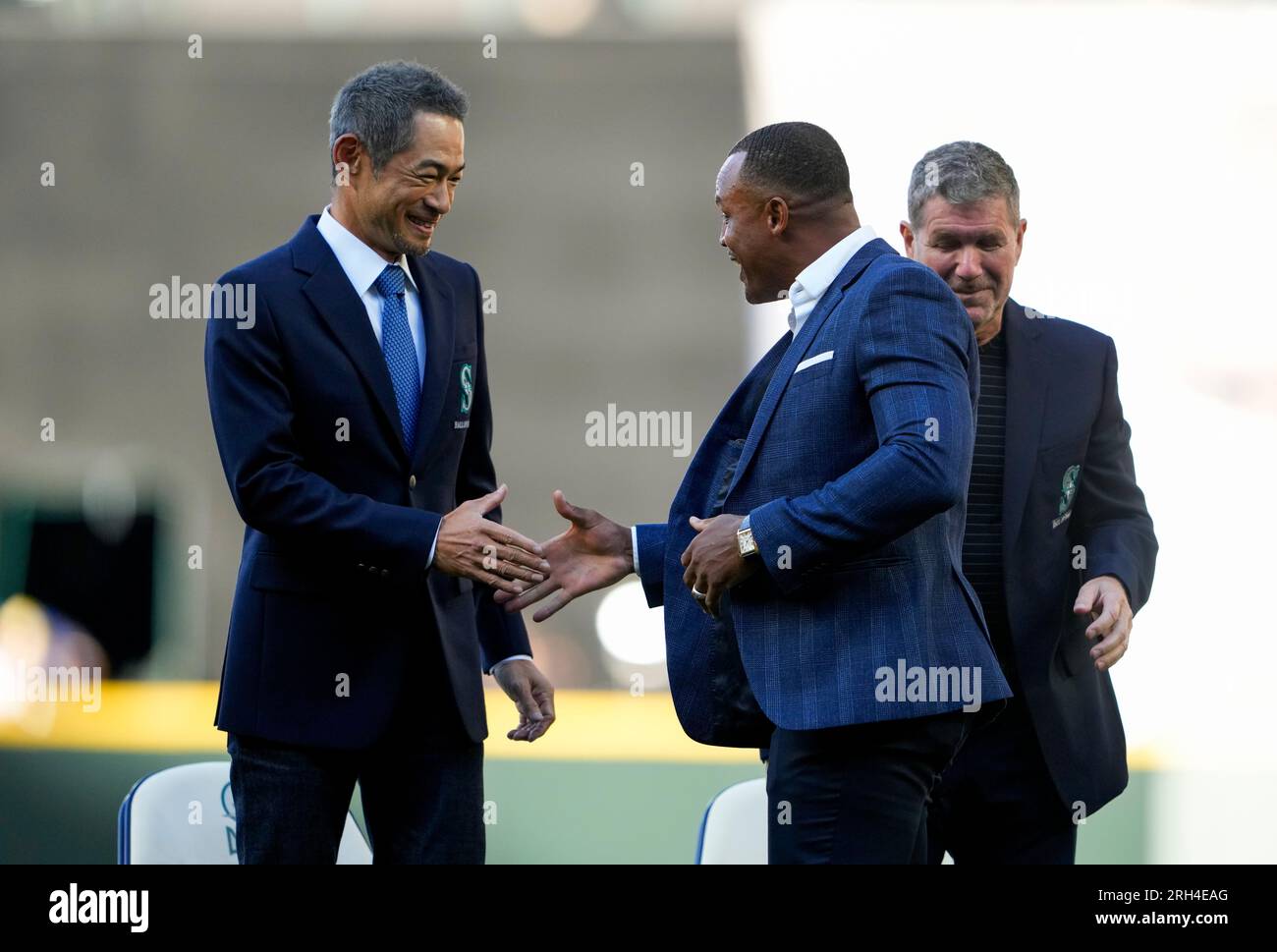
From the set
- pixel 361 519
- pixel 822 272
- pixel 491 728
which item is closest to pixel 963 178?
pixel 822 272

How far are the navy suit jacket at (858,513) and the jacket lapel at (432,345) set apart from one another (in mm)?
519

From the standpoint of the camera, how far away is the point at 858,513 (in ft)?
7.22

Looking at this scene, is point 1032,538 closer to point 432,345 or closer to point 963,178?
point 963,178

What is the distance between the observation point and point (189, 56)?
5875 millimetres

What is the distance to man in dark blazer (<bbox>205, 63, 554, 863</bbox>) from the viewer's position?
2.51 metres

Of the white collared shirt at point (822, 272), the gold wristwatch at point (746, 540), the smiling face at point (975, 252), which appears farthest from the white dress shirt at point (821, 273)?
the smiling face at point (975, 252)

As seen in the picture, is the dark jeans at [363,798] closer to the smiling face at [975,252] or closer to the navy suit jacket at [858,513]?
the navy suit jacket at [858,513]

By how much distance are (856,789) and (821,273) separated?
0.81 meters

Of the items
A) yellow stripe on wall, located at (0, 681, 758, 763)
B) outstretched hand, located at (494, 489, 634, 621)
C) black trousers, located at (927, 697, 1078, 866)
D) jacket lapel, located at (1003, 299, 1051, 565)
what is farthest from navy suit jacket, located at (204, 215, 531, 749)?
yellow stripe on wall, located at (0, 681, 758, 763)

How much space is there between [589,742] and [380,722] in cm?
226

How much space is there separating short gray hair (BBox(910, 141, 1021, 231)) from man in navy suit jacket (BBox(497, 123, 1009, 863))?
52 centimetres

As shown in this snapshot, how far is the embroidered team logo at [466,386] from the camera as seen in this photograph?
2.73m

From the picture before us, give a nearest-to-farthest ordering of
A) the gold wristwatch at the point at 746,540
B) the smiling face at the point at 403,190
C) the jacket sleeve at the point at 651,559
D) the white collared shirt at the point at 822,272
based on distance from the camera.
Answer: the gold wristwatch at the point at 746,540
the white collared shirt at the point at 822,272
the smiling face at the point at 403,190
the jacket sleeve at the point at 651,559
